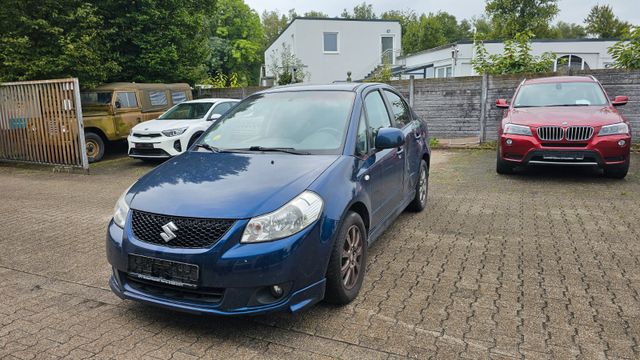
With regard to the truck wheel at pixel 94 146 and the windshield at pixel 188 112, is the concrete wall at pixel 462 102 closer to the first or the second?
the windshield at pixel 188 112

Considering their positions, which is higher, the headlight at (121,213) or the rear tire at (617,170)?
the headlight at (121,213)

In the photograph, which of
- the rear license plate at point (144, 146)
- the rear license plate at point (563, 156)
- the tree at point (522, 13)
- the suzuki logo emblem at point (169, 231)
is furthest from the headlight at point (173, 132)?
the tree at point (522, 13)

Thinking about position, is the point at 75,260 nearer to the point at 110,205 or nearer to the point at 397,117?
the point at 110,205

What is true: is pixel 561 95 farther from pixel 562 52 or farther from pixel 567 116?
pixel 562 52

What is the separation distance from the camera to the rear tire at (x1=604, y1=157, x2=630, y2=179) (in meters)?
7.34

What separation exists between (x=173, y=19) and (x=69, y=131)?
5921mm

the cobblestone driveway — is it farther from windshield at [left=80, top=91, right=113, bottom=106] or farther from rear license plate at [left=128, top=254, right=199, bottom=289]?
windshield at [left=80, top=91, right=113, bottom=106]

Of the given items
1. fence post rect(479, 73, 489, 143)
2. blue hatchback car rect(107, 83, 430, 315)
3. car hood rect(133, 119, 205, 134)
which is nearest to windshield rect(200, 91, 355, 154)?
blue hatchback car rect(107, 83, 430, 315)

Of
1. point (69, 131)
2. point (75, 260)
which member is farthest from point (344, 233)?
point (69, 131)

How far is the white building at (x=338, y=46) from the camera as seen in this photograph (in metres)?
31.7

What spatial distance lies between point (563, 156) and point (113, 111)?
34.1 feet

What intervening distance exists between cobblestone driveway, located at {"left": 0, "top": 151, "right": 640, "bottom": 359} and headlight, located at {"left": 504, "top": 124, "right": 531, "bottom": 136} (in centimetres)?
144

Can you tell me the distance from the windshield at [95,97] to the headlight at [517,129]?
31.9ft

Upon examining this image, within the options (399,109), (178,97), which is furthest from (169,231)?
(178,97)
